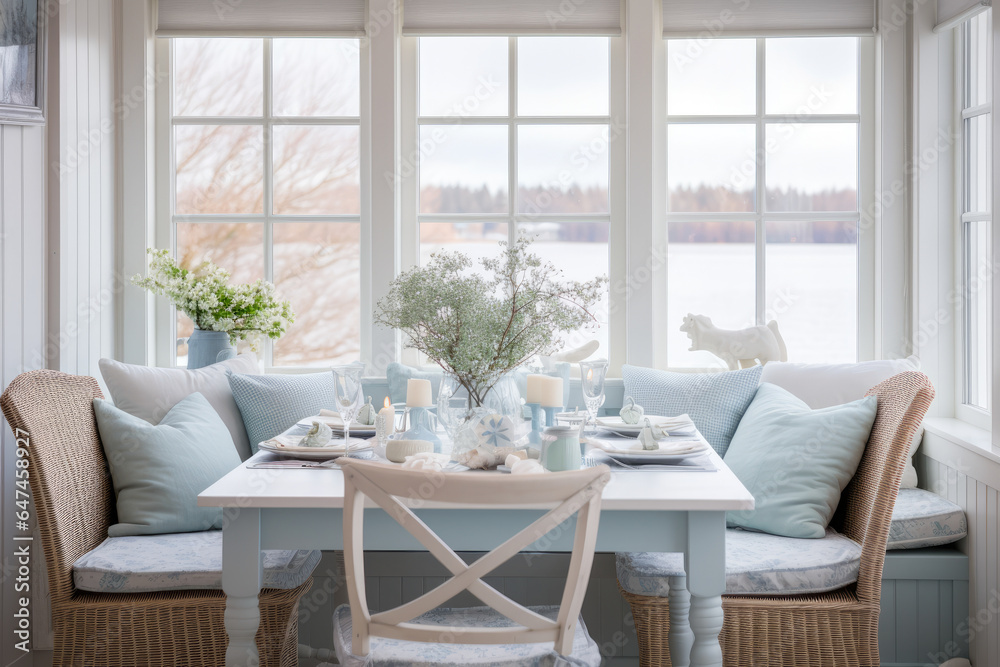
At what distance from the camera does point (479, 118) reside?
3.06 m

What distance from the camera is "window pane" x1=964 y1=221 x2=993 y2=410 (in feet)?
8.63

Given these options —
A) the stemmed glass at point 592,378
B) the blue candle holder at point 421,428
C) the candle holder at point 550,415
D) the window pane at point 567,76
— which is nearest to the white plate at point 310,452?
the blue candle holder at point 421,428

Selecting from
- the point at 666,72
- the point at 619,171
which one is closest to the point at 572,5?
the point at 666,72

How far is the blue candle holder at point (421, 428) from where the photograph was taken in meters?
1.89

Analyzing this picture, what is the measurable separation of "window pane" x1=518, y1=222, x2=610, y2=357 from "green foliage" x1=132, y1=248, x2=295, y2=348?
1015 millimetres

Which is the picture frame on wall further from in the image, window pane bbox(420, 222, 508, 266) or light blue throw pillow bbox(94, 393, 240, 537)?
window pane bbox(420, 222, 508, 266)

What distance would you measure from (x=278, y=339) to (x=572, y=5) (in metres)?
1.73

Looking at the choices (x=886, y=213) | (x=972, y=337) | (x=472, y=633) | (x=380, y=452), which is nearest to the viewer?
(x=472, y=633)

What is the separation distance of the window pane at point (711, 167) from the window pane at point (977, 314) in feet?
2.54

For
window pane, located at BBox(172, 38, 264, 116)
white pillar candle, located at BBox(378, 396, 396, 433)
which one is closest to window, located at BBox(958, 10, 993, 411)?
white pillar candle, located at BBox(378, 396, 396, 433)

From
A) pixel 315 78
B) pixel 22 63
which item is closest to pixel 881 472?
pixel 315 78

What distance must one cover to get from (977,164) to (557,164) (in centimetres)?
148

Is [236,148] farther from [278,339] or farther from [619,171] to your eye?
[619,171]

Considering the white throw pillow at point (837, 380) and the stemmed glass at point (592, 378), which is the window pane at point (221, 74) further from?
the white throw pillow at point (837, 380)
